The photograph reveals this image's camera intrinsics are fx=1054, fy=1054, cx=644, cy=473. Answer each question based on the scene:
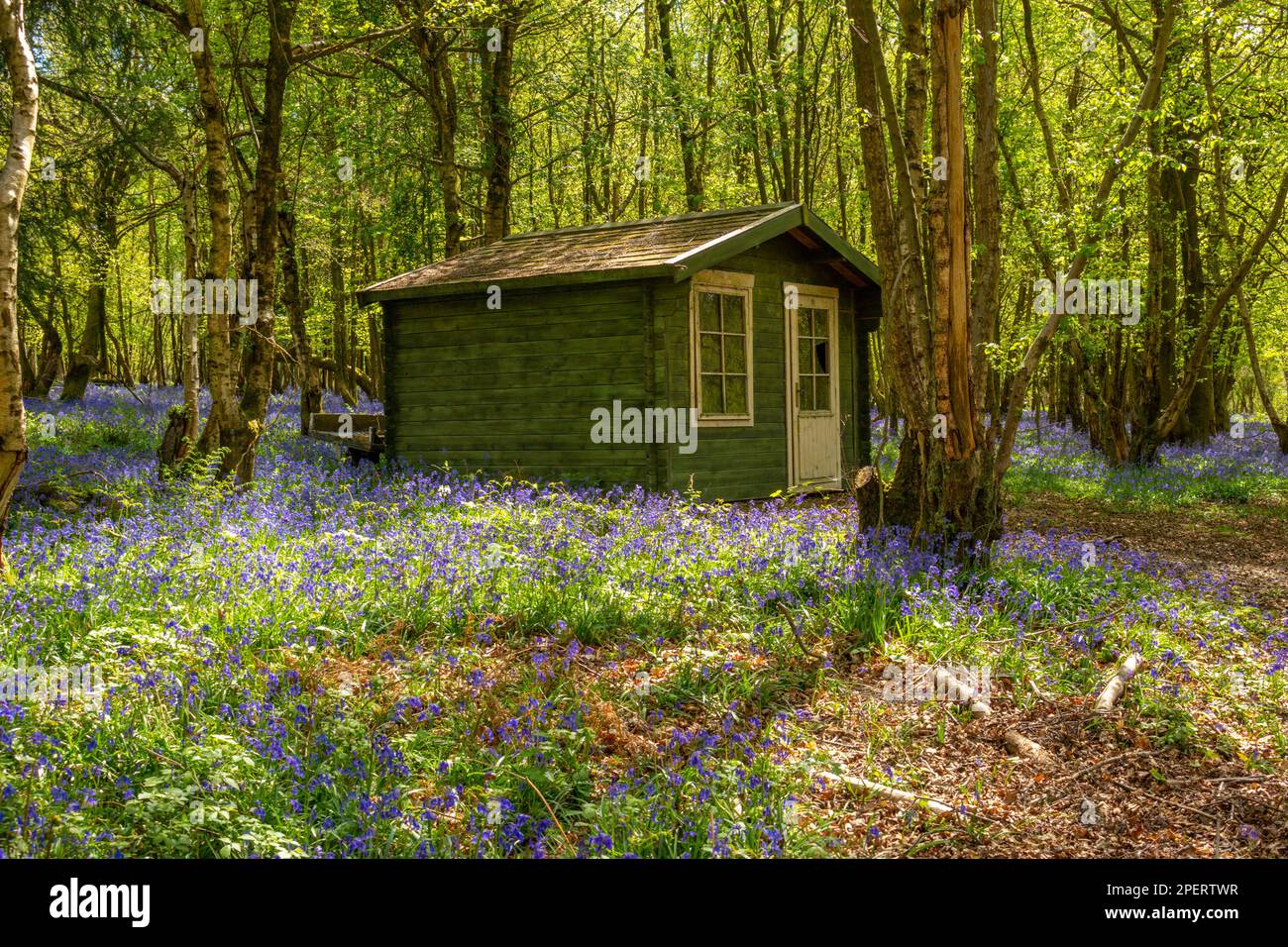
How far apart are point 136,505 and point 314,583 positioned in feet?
10.7

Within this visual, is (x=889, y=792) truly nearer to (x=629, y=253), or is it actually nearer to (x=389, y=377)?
(x=629, y=253)

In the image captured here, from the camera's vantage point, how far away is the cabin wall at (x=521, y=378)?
13523 millimetres

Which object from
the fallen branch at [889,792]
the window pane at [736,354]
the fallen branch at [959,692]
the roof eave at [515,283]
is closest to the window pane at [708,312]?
the window pane at [736,354]

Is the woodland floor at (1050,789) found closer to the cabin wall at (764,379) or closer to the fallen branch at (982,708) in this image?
the fallen branch at (982,708)

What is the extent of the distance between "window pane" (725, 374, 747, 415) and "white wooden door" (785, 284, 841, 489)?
42.7 inches

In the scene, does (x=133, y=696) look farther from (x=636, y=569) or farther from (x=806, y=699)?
(x=636, y=569)

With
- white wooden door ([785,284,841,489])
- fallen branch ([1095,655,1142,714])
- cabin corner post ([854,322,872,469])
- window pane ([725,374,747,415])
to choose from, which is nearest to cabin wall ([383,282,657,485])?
window pane ([725,374,747,415])

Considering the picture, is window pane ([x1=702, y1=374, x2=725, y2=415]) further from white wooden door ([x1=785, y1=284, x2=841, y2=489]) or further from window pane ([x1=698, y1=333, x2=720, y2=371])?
white wooden door ([x1=785, y1=284, x2=841, y2=489])

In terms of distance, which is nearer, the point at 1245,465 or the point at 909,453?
the point at 909,453

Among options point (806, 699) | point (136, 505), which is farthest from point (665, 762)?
point (136, 505)

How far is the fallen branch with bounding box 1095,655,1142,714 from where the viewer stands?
5.54m

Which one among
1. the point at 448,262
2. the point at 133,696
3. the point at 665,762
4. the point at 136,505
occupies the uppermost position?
the point at 448,262

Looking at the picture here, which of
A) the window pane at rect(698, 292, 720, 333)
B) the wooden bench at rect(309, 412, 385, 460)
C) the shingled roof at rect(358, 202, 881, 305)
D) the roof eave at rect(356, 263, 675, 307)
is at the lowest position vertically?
the wooden bench at rect(309, 412, 385, 460)
